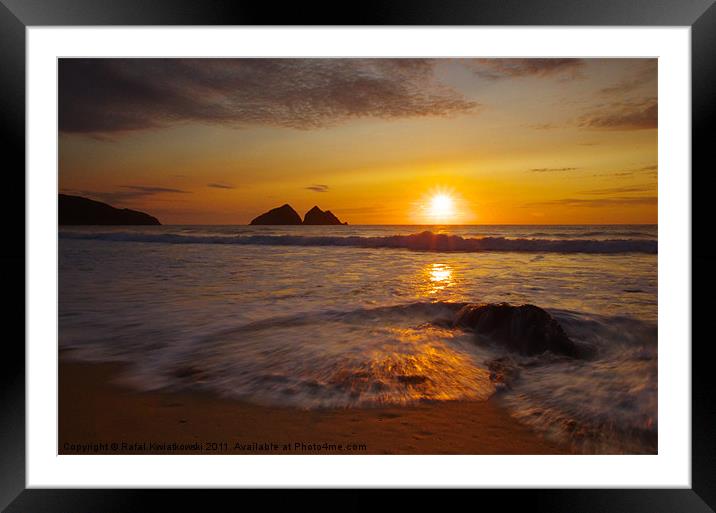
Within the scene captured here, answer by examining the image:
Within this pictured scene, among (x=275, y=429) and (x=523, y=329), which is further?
(x=523, y=329)

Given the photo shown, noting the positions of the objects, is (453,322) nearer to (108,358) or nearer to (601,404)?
(601,404)

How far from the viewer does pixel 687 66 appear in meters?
1.34

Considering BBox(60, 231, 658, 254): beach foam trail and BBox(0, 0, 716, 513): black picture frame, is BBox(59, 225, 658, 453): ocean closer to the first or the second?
BBox(0, 0, 716, 513): black picture frame

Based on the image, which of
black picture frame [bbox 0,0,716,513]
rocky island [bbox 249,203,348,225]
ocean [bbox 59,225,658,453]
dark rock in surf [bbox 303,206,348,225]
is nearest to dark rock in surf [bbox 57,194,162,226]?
ocean [bbox 59,225,658,453]

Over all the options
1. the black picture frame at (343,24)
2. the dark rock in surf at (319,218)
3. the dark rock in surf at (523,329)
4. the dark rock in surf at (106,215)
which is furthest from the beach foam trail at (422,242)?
the black picture frame at (343,24)

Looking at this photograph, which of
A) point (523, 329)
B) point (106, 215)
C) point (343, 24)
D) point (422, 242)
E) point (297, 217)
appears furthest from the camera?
point (297, 217)

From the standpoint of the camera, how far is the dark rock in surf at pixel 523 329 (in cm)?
238

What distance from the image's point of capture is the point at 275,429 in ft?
5.41

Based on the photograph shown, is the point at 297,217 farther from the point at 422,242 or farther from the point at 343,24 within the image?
the point at 343,24

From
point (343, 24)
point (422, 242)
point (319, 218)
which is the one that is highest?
point (319, 218)

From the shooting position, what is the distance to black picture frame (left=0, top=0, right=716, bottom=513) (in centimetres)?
123

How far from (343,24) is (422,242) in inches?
377

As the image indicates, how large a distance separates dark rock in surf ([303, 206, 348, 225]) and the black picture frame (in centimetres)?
827

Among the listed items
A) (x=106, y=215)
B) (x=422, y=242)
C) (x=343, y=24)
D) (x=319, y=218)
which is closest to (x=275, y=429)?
(x=343, y=24)
